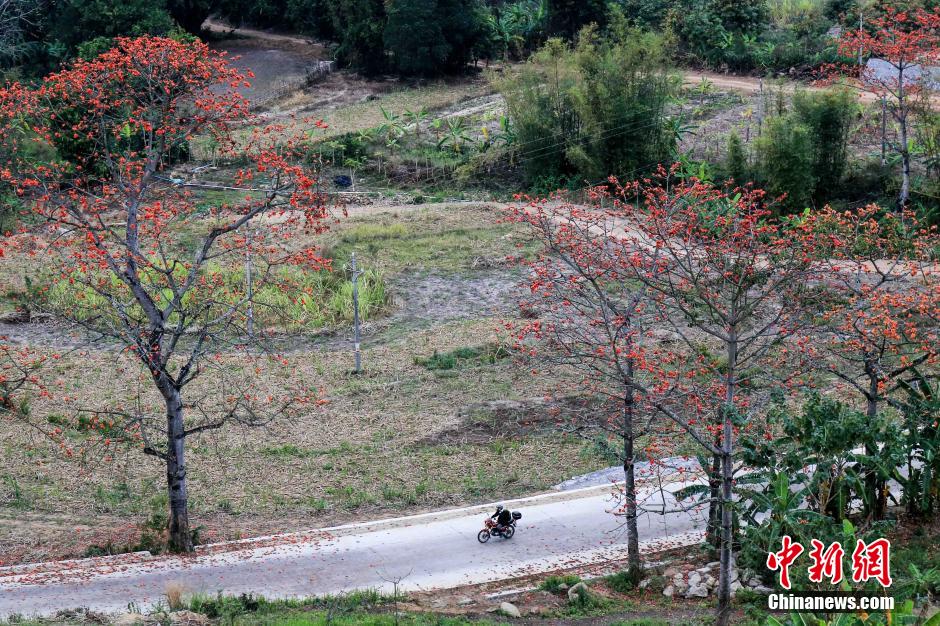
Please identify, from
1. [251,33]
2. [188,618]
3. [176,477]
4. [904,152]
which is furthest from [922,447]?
[251,33]

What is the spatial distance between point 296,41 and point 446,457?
1433 inches

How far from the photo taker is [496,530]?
14.2 meters

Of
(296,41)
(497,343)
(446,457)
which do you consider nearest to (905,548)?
(446,457)

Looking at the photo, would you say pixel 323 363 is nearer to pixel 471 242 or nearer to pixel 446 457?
pixel 446 457

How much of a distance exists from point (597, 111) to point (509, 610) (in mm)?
20655

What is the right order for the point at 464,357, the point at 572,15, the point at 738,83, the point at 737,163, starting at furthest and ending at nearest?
the point at 572,15, the point at 738,83, the point at 737,163, the point at 464,357

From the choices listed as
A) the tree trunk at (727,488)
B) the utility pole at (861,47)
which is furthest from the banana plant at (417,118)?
the tree trunk at (727,488)

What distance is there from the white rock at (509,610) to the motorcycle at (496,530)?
189 centimetres

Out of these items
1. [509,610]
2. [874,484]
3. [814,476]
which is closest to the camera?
[509,610]

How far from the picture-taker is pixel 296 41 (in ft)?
163

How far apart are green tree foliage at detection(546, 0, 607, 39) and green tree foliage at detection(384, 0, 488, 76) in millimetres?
2813

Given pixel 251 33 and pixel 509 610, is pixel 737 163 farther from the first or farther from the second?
pixel 251 33

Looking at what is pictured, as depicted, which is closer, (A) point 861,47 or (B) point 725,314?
(B) point 725,314

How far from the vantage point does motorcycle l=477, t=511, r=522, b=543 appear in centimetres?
1415
